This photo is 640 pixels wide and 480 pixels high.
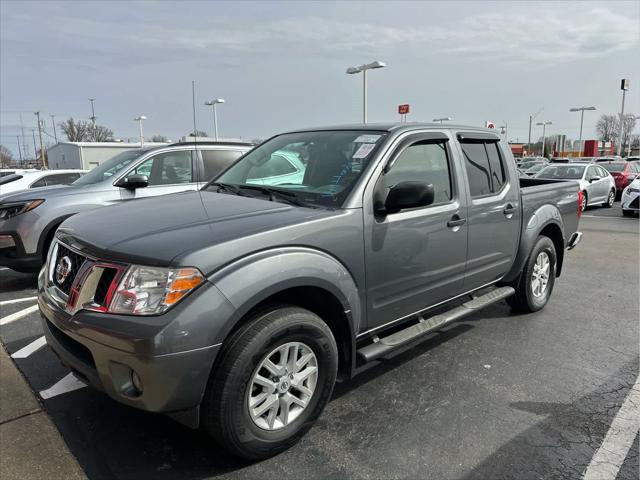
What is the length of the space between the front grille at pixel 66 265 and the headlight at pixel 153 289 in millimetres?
474

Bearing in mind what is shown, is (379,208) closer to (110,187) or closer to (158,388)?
(158,388)

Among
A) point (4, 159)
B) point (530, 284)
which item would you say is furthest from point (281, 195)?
point (4, 159)

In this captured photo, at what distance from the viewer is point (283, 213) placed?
2.82 metres

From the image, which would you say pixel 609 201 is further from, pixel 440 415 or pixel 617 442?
pixel 440 415

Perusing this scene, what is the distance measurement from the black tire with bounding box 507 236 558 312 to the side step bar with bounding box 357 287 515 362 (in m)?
0.41

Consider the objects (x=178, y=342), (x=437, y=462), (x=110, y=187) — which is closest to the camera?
(x=178, y=342)

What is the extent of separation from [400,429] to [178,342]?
1.57 metres

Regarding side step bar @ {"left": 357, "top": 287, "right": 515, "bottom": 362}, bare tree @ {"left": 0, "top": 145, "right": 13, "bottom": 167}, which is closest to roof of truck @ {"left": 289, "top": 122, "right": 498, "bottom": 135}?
side step bar @ {"left": 357, "top": 287, "right": 515, "bottom": 362}

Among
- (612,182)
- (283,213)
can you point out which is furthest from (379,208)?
(612,182)

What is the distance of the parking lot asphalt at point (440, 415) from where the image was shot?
2.62 metres

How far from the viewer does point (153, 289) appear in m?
2.24

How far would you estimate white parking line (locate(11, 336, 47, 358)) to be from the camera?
405cm

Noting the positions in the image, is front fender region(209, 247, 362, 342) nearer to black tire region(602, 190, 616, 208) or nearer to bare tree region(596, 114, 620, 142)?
black tire region(602, 190, 616, 208)

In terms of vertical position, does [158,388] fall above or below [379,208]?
below
